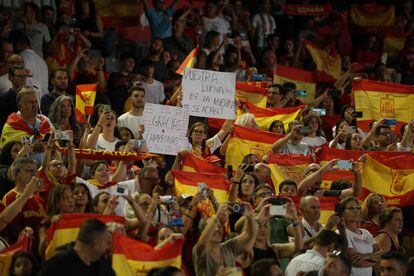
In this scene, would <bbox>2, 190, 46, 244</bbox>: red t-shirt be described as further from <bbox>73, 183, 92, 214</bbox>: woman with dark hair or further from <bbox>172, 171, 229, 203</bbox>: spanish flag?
<bbox>172, 171, 229, 203</bbox>: spanish flag

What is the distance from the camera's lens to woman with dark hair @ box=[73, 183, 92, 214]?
41.1 ft

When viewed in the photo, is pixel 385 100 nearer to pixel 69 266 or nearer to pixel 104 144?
pixel 104 144

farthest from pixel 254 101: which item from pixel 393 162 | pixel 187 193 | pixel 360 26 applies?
pixel 360 26

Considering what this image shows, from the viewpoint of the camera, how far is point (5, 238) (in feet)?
39.7

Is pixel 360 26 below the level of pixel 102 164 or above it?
above

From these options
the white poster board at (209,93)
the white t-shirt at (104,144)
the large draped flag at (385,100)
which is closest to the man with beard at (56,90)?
the white t-shirt at (104,144)

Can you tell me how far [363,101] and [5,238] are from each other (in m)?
7.52

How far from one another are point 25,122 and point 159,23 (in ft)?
21.1

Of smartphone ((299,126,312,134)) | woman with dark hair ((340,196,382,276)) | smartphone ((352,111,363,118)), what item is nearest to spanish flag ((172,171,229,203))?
woman with dark hair ((340,196,382,276))

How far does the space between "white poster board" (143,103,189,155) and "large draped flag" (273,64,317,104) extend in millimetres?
4403

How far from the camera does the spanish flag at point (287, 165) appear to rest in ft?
51.3

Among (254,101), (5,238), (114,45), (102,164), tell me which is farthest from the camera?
(114,45)

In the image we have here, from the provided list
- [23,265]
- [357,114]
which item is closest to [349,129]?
[357,114]

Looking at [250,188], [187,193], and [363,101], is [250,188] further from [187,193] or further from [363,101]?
[363,101]
